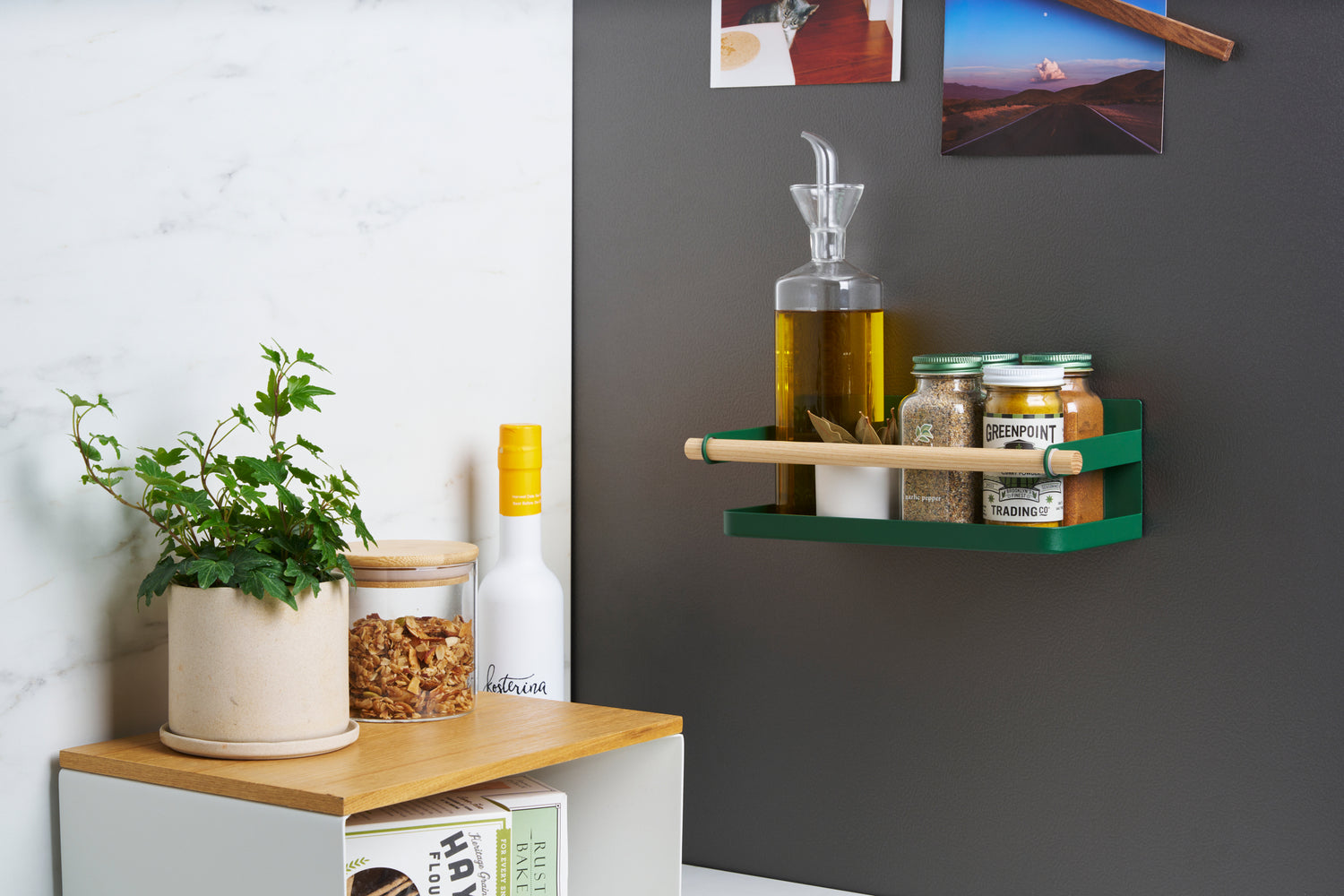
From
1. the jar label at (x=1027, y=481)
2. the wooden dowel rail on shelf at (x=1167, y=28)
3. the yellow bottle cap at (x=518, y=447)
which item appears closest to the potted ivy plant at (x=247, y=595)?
the yellow bottle cap at (x=518, y=447)

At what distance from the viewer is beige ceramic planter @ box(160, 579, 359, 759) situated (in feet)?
2.94

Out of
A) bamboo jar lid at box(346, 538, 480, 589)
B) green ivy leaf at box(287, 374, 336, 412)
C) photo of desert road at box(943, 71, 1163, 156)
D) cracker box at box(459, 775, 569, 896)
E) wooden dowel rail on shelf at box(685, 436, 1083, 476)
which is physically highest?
photo of desert road at box(943, 71, 1163, 156)

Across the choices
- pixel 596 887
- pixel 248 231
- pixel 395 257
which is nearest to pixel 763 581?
pixel 596 887

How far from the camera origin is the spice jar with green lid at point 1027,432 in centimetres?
104

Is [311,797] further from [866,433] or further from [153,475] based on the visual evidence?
[866,433]

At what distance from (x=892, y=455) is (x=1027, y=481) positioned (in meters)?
0.11

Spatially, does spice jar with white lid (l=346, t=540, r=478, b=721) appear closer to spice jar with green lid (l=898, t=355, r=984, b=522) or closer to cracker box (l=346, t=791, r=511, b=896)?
cracker box (l=346, t=791, r=511, b=896)

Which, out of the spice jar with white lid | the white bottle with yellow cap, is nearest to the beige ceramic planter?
the spice jar with white lid

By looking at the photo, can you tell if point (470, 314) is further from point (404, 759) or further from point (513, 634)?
point (404, 759)

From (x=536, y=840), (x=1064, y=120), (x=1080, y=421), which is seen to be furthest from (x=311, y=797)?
(x=1064, y=120)

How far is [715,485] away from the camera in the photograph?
135cm

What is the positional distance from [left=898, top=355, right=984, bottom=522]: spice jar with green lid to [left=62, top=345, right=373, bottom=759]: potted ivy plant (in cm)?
46

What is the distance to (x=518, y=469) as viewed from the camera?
124 cm

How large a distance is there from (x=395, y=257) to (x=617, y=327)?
0.92 feet
